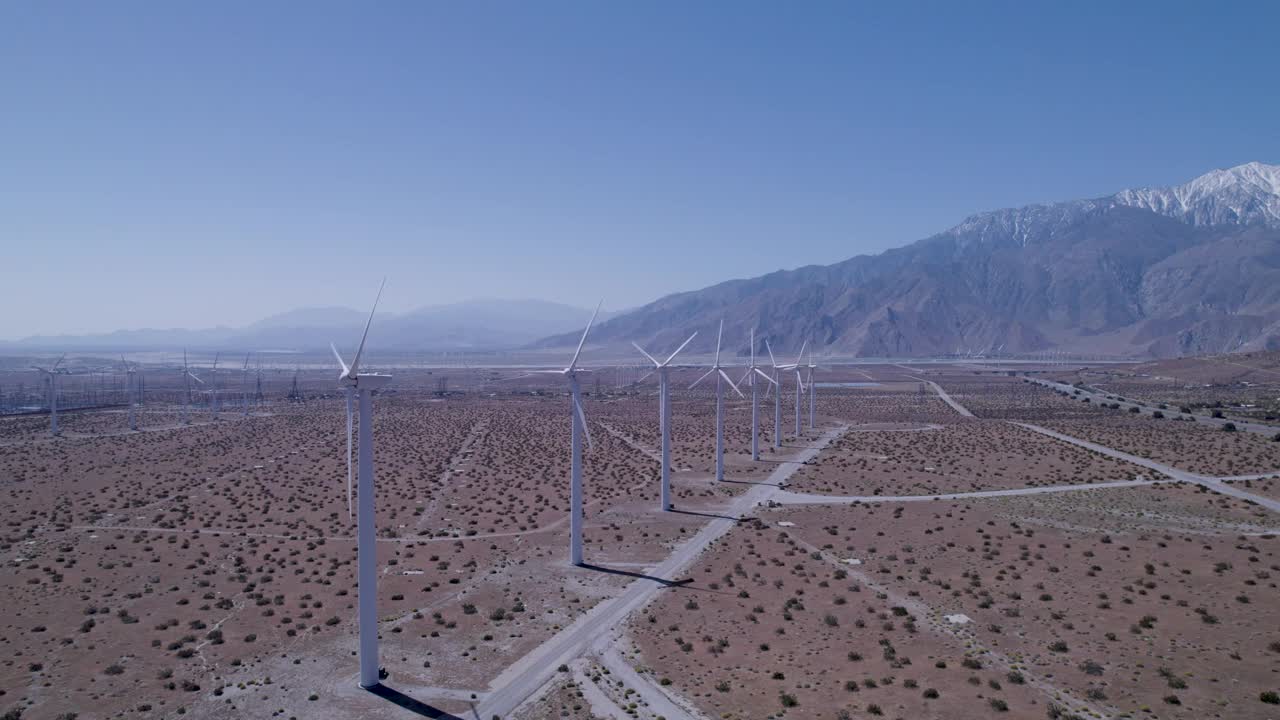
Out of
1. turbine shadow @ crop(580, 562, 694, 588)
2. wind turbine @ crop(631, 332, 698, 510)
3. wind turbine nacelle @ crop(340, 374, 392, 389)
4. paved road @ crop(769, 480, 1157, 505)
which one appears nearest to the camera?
wind turbine nacelle @ crop(340, 374, 392, 389)

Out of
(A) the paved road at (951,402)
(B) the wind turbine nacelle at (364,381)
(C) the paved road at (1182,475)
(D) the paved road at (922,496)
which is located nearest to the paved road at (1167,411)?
(C) the paved road at (1182,475)

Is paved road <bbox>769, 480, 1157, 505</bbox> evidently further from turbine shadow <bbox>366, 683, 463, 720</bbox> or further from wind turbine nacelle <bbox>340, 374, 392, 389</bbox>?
wind turbine nacelle <bbox>340, 374, 392, 389</bbox>

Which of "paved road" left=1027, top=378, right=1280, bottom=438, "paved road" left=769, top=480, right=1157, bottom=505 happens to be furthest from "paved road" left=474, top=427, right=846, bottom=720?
"paved road" left=1027, top=378, right=1280, bottom=438

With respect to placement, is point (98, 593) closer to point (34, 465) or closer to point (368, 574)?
point (368, 574)

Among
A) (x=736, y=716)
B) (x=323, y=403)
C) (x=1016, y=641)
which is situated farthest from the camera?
(x=323, y=403)

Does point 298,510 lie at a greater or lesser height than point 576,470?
lesser

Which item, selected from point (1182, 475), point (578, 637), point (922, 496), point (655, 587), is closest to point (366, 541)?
point (578, 637)

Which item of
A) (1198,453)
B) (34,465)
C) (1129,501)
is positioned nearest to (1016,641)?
(1129,501)
